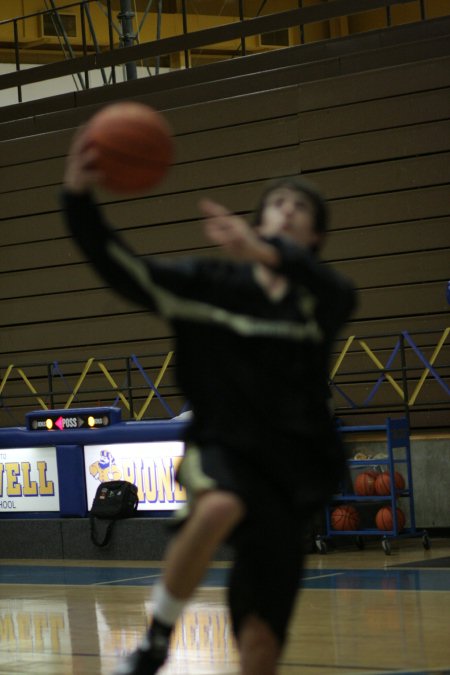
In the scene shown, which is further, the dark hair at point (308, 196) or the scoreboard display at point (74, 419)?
the scoreboard display at point (74, 419)

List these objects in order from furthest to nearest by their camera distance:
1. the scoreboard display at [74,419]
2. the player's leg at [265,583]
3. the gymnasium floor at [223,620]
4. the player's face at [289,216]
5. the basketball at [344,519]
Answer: the scoreboard display at [74,419] → the basketball at [344,519] → the gymnasium floor at [223,620] → the player's face at [289,216] → the player's leg at [265,583]

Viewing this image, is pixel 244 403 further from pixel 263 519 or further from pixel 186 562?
pixel 186 562

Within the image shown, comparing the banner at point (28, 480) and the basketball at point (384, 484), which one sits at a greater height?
the banner at point (28, 480)

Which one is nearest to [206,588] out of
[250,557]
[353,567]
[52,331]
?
[353,567]

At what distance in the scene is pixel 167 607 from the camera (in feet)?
9.31

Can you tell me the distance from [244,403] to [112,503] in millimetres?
7429

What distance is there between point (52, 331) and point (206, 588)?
7.66m

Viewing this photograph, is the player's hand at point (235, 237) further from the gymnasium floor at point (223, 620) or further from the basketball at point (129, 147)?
the gymnasium floor at point (223, 620)

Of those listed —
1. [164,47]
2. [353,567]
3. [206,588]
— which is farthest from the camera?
[164,47]

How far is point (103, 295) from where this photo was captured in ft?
47.8

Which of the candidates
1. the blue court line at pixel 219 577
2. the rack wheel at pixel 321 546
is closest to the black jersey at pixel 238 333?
the blue court line at pixel 219 577

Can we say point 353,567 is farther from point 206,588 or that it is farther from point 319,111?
point 319,111

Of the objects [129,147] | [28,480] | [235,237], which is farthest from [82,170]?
[28,480]

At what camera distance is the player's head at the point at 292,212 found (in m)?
3.00
